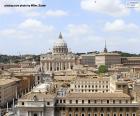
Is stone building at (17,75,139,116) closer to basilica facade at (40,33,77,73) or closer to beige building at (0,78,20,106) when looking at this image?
beige building at (0,78,20,106)

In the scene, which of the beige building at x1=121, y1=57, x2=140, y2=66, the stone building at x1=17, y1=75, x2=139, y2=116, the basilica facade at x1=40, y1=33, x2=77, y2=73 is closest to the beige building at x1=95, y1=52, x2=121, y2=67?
the beige building at x1=121, y1=57, x2=140, y2=66

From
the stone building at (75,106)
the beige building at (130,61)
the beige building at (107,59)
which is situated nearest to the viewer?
the stone building at (75,106)

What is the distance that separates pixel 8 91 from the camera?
77812 millimetres

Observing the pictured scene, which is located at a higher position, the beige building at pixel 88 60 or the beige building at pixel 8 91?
the beige building at pixel 88 60

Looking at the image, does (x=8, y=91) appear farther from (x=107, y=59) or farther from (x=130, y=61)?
(x=130, y=61)

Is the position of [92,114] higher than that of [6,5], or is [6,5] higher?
[6,5]

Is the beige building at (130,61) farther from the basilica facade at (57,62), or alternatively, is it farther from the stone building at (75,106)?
the stone building at (75,106)

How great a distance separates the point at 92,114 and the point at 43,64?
106 meters

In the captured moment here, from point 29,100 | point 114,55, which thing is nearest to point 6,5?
point 29,100

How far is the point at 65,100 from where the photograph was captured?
149ft

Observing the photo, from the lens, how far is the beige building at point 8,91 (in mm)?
71919

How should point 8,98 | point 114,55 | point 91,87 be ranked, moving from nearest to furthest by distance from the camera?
point 91,87
point 8,98
point 114,55

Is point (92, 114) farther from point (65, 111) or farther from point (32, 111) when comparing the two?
point (32, 111)

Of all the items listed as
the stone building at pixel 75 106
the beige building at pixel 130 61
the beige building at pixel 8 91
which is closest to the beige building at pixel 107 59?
the beige building at pixel 130 61
